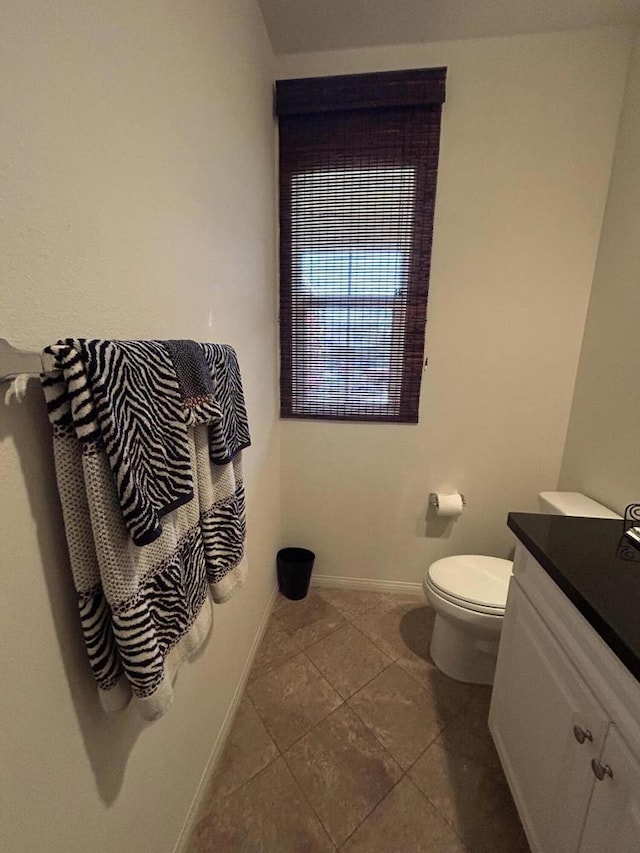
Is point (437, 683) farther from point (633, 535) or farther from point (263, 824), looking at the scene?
point (633, 535)

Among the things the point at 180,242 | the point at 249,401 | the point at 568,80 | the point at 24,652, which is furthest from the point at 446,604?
the point at 568,80

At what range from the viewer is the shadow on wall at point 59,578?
551mm

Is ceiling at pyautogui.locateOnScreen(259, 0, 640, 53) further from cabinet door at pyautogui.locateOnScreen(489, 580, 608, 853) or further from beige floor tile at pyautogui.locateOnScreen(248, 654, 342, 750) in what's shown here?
beige floor tile at pyautogui.locateOnScreen(248, 654, 342, 750)

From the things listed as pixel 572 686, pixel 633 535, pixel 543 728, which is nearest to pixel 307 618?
pixel 543 728

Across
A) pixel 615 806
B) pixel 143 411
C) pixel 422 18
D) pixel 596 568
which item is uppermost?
pixel 422 18

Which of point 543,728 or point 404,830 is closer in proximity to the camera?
point 543,728

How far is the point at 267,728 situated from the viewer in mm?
Answer: 1394

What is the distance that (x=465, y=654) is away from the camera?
158cm

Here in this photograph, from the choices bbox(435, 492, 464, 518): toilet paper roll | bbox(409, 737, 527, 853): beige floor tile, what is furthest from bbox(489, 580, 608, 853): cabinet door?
bbox(435, 492, 464, 518): toilet paper roll

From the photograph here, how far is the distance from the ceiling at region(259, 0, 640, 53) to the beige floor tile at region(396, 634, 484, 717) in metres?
2.72

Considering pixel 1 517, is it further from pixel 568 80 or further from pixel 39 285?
pixel 568 80

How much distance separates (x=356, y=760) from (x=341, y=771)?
0.06m

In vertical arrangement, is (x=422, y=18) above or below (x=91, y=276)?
above

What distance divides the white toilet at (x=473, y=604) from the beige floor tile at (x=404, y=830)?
0.53 meters
